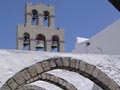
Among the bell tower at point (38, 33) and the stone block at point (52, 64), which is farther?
the bell tower at point (38, 33)

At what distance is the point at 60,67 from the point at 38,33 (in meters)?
8.47

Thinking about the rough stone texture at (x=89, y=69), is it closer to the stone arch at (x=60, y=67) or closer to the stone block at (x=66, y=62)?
the stone arch at (x=60, y=67)

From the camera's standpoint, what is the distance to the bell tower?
1455 centimetres

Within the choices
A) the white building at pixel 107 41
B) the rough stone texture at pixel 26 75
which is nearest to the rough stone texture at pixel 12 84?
the rough stone texture at pixel 26 75

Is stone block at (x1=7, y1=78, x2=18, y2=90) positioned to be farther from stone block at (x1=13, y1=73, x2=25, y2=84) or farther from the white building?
the white building

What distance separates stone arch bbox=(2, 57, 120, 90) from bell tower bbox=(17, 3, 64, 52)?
7899 mm

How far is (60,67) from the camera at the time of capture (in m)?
6.13

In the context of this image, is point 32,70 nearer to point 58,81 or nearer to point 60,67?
point 60,67

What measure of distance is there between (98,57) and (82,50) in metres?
6.04

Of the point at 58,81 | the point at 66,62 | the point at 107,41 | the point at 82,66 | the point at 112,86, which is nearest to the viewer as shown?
the point at 66,62

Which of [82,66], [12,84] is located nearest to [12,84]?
[12,84]

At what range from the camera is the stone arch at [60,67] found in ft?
19.4

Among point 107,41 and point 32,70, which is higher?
point 107,41

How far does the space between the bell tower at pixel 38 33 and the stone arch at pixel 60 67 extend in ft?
25.9
